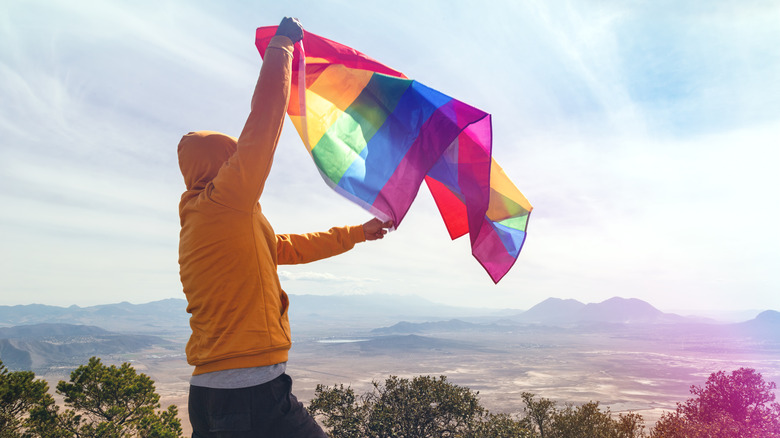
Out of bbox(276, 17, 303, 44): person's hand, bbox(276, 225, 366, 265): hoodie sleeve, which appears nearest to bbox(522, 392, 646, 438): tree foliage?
bbox(276, 225, 366, 265): hoodie sleeve

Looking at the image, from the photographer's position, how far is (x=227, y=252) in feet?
6.31

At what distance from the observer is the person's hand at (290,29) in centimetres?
227

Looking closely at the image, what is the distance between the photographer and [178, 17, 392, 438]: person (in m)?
1.88

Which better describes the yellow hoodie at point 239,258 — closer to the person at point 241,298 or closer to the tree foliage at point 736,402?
the person at point 241,298

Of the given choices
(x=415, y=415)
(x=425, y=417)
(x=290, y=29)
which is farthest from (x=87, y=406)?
(x=290, y=29)

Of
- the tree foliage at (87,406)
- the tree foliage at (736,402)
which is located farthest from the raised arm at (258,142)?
the tree foliage at (736,402)

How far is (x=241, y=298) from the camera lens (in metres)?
1.92

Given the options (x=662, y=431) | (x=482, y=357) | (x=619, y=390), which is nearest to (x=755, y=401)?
(x=662, y=431)

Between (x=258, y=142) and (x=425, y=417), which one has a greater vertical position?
(x=258, y=142)

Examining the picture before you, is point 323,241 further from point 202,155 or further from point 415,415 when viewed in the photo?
point 415,415

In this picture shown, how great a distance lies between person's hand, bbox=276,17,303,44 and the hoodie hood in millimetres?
609

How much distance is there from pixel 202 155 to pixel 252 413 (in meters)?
1.21

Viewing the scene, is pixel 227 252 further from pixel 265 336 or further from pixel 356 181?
pixel 356 181

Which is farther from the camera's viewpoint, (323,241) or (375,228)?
(375,228)
